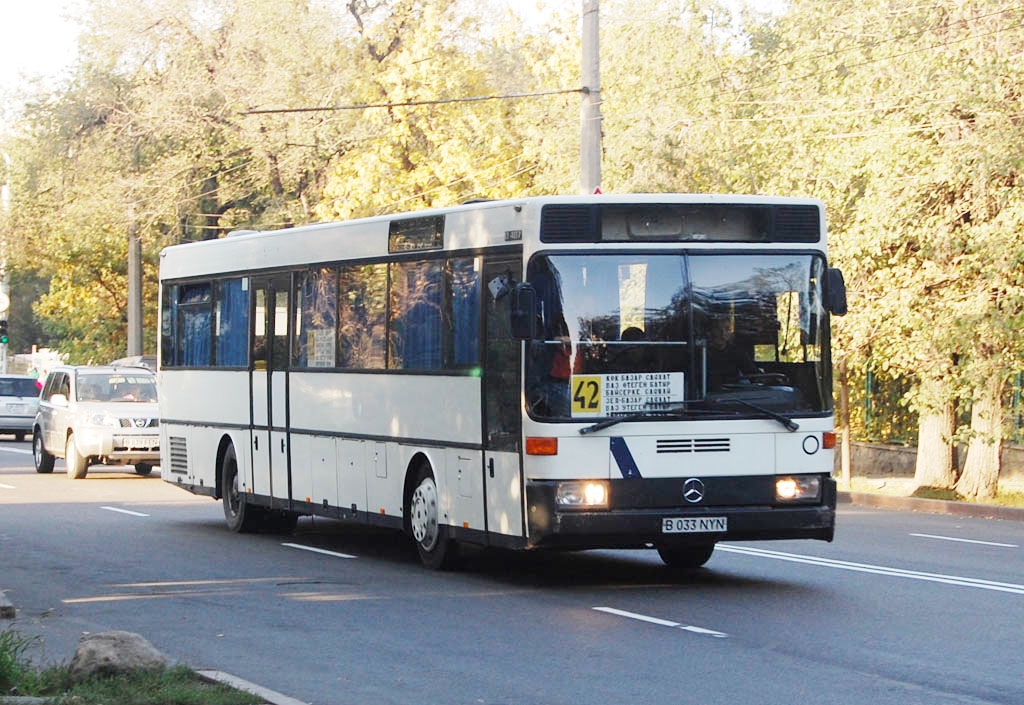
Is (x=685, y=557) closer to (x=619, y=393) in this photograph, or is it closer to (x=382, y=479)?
(x=619, y=393)

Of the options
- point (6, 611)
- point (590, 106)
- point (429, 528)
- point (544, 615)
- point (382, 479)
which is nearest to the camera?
point (6, 611)

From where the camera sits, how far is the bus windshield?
1238 centimetres

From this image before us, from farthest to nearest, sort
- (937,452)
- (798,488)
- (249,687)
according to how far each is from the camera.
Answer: (937,452)
(798,488)
(249,687)

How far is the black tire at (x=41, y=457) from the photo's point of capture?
29734mm

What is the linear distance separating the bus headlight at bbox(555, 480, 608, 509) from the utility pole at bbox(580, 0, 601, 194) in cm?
1094

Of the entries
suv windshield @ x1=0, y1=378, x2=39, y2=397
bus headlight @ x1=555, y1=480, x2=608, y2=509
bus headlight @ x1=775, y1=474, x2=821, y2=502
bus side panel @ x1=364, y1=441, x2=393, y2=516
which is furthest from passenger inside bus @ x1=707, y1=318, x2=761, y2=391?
suv windshield @ x1=0, y1=378, x2=39, y2=397

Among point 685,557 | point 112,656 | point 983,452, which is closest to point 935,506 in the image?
point 983,452

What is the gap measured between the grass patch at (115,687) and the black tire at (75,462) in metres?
19.9

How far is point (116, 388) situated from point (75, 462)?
5.19 feet

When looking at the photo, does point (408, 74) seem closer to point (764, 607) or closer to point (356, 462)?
point (356, 462)

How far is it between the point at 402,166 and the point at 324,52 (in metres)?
4.56

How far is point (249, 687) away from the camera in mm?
8414

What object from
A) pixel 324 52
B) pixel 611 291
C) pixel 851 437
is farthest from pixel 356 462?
pixel 324 52

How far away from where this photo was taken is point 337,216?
1574 inches
